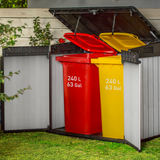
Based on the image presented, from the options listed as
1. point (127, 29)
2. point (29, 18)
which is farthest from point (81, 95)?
point (29, 18)

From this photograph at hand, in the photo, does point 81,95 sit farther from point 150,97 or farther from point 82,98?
point 150,97

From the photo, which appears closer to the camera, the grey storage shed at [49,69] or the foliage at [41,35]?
the grey storage shed at [49,69]

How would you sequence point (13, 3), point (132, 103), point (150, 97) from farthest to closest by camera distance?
point (13, 3), point (150, 97), point (132, 103)

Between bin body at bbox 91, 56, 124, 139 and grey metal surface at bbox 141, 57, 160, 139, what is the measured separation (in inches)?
9.6

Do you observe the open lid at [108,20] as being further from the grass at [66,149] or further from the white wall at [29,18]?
the grass at [66,149]

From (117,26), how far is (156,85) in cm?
99

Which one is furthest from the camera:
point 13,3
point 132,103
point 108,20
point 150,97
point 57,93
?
point 13,3

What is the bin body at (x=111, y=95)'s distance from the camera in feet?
9.25

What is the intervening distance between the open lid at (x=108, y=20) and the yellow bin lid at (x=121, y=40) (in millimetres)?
120

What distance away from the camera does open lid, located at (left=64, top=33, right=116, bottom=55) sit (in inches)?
131

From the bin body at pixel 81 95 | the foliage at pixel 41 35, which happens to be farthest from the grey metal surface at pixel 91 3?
the bin body at pixel 81 95

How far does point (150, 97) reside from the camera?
282 centimetres

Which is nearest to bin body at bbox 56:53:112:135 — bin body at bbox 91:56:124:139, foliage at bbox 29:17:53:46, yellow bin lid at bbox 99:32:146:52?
bin body at bbox 91:56:124:139

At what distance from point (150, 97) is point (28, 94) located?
155 centimetres
